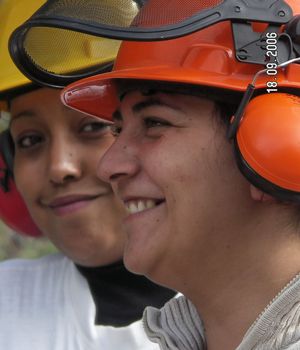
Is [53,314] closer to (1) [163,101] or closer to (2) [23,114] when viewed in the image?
(2) [23,114]

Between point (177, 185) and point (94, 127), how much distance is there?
3.35 ft

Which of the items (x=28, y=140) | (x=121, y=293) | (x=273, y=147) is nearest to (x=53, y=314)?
(x=121, y=293)

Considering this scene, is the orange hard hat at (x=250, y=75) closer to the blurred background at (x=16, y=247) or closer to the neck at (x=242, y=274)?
the neck at (x=242, y=274)

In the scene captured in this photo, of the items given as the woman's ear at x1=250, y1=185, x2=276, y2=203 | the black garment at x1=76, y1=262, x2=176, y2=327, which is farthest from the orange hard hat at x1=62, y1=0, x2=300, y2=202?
the black garment at x1=76, y1=262, x2=176, y2=327

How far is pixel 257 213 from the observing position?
2148 millimetres

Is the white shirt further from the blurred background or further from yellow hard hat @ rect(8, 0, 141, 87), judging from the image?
the blurred background

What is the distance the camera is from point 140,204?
7.50 ft

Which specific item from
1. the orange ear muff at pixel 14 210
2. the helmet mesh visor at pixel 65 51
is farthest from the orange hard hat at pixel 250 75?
the orange ear muff at pixel 14 210

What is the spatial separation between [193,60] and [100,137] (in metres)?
1.02

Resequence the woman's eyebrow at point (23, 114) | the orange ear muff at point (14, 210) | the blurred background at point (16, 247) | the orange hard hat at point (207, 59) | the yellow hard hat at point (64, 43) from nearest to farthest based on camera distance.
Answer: the orange hard hat at point (207, 59)
the yellow hard hat at point (64, 43)
the woman's eyebrow at point (23, 114)
the orange ear muff at point (14, 210)
the blurred background at point (16, 247)

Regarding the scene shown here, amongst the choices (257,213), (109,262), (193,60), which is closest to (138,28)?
(193,60)

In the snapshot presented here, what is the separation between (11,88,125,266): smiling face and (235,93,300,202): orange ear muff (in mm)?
1174

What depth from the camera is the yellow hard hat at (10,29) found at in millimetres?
3189

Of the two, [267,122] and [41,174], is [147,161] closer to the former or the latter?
[267,122]
